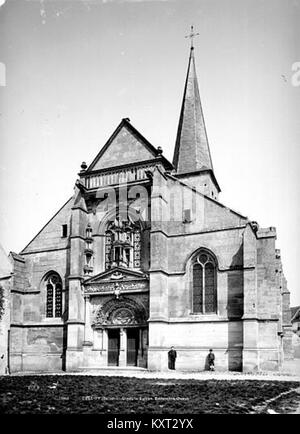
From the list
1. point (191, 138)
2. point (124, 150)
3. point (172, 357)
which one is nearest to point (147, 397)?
point (172, 357)

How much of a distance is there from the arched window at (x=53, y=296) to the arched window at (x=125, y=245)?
10.6 ft

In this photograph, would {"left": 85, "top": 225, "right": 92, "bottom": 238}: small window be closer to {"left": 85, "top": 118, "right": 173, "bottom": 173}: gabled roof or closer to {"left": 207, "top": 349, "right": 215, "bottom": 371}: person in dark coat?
{"left": 85, "top": 118, "right": 173, "bottom": 173}: gabled roof

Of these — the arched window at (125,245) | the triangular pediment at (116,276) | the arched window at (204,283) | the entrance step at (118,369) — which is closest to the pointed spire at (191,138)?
the arched window at (125,245)

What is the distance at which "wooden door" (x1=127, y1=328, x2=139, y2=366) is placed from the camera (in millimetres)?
23781

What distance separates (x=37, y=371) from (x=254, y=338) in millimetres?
11575

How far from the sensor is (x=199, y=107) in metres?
35.1

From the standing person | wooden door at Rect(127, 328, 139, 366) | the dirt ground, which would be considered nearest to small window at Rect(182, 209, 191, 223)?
wooden door at Rect(127, 328, 139, 366)

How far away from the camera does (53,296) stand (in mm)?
26656

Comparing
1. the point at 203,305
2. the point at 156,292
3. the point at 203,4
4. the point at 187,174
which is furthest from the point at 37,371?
the point at 203,4

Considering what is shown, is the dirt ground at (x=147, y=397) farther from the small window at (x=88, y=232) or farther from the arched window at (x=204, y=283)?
the small window at (x=88, y=232)

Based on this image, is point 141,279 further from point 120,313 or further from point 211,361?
point 211,361

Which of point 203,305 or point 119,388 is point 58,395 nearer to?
point 119,388

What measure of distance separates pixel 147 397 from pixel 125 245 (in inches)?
508

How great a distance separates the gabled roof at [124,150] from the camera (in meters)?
25.7
